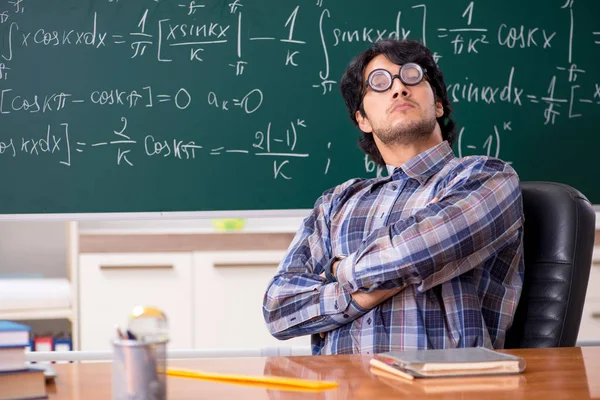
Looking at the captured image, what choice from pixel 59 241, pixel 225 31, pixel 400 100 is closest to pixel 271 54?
pixel 225 31

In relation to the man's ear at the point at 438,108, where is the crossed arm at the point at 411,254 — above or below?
below

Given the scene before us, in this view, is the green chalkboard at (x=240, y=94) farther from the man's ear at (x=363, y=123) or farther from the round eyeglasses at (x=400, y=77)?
the round eyeglasses at (x=400, y=77)

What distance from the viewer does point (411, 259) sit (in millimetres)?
1677

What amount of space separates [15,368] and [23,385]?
0.09 feet

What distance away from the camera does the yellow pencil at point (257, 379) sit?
1.13 meters

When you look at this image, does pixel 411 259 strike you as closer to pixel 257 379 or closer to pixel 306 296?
pixel 306 296

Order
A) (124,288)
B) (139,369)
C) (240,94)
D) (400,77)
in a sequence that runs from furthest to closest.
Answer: (124,288)
(240,94)
(400,77)
(139,369)

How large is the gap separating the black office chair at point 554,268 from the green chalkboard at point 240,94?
109 centimetres

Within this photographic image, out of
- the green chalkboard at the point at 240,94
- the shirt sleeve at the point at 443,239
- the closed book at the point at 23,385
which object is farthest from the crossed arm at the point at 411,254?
the green chalkboard at the point at 240,94

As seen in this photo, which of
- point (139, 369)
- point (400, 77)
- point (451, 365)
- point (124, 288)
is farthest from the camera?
point (124, 288)

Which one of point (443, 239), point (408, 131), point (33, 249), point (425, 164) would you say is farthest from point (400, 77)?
point (33, 249)

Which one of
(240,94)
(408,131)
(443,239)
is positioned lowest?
(443,239)

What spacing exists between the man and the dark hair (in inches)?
4.0

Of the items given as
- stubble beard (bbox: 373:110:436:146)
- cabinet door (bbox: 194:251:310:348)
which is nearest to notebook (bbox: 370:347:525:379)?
stubble beard (bbox: 373:110:436:146)
